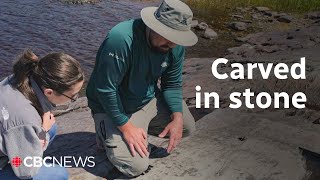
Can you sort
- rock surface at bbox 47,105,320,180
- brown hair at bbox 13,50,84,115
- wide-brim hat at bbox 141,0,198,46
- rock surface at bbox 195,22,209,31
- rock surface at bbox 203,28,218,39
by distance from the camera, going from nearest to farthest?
brown hair at bbox 13,50,84,115 < wide-brim hat at bbox 141,0,198,46 < rock surface at bbox 47,105,320,180 < rock surface at bbox 203,28,218,39 < rock surface at bbox 195,22,209,31

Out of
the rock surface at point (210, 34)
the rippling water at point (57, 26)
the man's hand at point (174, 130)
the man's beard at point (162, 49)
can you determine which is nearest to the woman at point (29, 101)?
the man's beard at point (162, 49)

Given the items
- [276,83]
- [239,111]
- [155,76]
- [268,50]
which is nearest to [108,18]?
[268,50]

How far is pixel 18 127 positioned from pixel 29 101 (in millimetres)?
181

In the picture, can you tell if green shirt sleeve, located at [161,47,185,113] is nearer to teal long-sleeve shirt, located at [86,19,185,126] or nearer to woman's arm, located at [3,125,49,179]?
teal long-sleeve shirt, located at [86,19,185,126]

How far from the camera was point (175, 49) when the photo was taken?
134 inches

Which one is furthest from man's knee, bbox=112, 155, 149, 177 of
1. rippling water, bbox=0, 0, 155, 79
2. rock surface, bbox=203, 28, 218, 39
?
rock surface, bbox=203, 28, 218, 39

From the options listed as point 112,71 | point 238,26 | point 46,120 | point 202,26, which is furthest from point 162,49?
point 238,26

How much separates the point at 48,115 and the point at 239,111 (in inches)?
93.9

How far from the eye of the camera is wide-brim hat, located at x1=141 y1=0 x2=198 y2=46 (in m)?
2.89

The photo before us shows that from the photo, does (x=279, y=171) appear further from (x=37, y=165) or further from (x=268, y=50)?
(x=268, y=50)

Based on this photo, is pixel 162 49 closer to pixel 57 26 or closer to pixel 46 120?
pixel 46 120

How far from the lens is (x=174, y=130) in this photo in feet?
11.4

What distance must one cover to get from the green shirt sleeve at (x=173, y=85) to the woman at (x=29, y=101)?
43.2 inches

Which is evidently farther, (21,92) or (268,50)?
(268,50)
